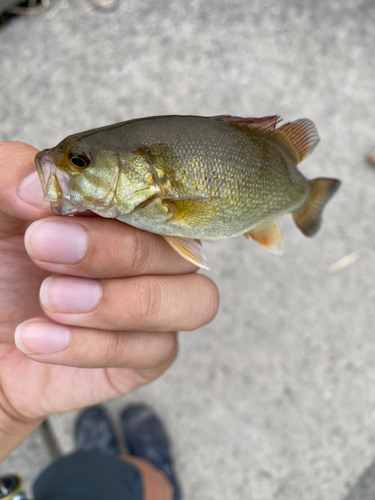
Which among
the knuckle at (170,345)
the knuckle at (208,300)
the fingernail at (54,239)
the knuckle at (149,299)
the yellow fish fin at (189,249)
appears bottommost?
the knuckle at (170,345)

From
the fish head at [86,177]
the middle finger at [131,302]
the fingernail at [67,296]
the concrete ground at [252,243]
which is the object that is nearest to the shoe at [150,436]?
the concrete ground at [252,243]

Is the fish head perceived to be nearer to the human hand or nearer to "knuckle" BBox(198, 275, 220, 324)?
the human hand

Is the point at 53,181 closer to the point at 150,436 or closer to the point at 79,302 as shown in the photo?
the point at 79,302

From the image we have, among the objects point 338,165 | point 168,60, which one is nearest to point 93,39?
point 168,60

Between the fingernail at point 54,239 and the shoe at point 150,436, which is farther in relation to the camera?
the shoe at point 150,436

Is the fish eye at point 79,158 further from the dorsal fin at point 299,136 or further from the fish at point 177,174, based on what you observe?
the dorsal fin at point 299,136

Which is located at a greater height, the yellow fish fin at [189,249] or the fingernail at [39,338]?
the yellow fish fin at [189,249]

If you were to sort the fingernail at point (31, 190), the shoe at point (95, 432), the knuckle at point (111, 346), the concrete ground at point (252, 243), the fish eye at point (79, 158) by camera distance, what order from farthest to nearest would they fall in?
the shoe at point (95, 432), the concrete ground at point (252, 243), the knuckle at point (111, 346), the fingernail at point (31, 190), the fish eye at point (79, 158)
